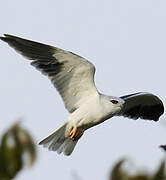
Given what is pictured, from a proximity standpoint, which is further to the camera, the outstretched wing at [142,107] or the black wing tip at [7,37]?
the outstretched wing at [142,107]

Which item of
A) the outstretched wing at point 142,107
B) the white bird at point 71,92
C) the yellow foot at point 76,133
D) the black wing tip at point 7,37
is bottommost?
the outstretched wing at point 142,107

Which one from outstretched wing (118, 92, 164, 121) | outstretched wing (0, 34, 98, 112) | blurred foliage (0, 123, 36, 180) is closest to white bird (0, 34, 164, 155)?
outstretched wing (0, 34, 98, 112)

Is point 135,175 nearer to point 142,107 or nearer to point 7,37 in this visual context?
point 7,37

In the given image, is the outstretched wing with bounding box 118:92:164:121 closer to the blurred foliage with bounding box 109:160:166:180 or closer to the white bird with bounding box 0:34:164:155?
the white bird with bounding box 0:34:164:155

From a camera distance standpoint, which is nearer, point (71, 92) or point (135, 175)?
point (135, 175)

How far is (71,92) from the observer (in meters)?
8.92

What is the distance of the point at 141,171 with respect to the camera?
3.49 feet

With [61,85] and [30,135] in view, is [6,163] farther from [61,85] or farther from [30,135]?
[61,85]

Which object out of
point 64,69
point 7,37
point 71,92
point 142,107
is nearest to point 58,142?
point 71,92

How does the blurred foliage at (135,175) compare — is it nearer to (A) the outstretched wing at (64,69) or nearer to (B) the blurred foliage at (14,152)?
(B) the blurred foliage at (14,152)

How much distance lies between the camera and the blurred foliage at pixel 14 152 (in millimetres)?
1104

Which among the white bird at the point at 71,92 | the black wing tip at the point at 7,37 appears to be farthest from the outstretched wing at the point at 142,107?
the black wing tip at the point at 7,37

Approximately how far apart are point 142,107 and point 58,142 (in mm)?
2431

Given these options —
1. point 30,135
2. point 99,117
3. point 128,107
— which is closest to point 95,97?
point 99,117
